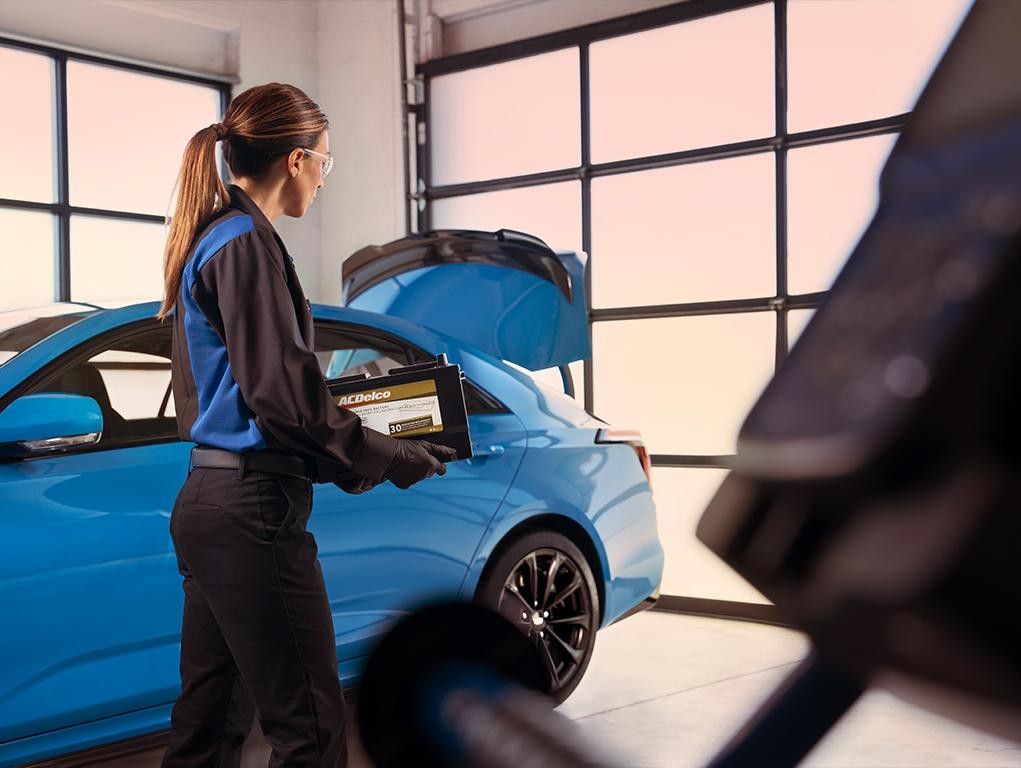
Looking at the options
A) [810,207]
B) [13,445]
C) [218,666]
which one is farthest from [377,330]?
[810,207]

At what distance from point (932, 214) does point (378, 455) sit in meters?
1.82

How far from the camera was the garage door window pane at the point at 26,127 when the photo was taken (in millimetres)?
6539

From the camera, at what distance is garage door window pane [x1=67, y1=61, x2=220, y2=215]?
6.97 metres

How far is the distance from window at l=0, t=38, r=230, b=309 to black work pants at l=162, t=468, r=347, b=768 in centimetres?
500

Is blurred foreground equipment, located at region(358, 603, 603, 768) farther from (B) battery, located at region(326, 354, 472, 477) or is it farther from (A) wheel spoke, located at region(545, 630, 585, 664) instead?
(A) wheel spoke, located at region(545, 630, 585, 664)

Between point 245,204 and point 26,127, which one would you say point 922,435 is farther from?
point 26,127

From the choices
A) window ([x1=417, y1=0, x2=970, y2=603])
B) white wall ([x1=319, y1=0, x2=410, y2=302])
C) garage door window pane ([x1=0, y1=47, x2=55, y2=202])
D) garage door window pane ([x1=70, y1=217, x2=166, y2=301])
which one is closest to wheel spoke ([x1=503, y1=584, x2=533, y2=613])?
window ([x1=417, y1=0, x2=970, y2=603])

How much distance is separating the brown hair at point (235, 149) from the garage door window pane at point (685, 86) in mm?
4123

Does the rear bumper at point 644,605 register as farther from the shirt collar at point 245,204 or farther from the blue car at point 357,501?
the shirt collar at point 245,204

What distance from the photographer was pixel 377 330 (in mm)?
3840

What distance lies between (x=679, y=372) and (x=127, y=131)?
3.82 metres

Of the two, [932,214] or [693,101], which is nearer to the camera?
[932,214]

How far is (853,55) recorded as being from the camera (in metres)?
5.60

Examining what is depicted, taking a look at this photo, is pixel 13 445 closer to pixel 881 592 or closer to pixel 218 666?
pixel 218 666
